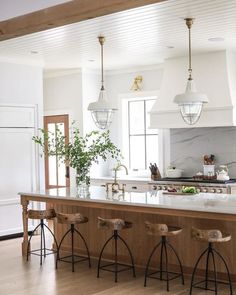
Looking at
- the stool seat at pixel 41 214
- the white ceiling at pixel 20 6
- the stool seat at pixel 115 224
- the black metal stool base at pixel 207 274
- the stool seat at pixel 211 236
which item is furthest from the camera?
the stool seat at pixel 41 214

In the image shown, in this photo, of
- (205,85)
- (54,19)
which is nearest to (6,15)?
(54,19)

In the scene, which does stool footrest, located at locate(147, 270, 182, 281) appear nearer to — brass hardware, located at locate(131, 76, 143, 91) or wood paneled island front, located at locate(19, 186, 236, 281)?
wood paneled island front, located at locate(19, 186, 236, 281)

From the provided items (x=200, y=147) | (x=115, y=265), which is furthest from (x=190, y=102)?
(x=200, y=147)

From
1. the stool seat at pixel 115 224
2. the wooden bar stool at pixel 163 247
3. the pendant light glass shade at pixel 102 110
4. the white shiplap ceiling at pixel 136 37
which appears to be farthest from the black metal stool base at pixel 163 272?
the white shiplap ceiling at pixel 136 37

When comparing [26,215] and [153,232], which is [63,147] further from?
[153,232]

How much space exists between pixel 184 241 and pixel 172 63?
3209mm

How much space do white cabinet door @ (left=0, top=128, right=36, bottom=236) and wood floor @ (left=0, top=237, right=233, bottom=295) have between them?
1524 millimetres

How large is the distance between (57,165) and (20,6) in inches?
238

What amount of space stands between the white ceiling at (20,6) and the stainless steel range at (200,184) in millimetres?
4349

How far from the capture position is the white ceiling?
3.27 metres

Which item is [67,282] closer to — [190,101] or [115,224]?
[115,224]

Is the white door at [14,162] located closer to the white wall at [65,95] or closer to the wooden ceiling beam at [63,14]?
the white wall at [65,95]

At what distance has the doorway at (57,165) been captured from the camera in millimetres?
9203

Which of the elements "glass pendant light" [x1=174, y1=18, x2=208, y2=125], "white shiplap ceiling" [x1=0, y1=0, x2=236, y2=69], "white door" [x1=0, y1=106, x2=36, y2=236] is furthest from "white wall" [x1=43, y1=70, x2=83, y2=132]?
"glass pendant light" [x1=174, y1=18, x2=208, y2=125]
